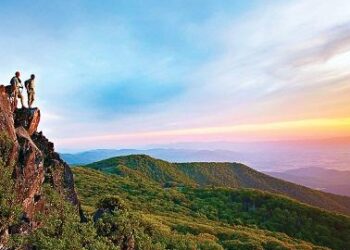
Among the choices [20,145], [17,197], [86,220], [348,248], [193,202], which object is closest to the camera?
[17,197]

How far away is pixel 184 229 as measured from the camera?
82.2 m

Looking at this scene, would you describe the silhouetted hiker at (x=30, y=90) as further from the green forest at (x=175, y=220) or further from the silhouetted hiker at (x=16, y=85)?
the green forest at (x=175, y=220)

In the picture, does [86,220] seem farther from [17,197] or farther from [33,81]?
[33,81]

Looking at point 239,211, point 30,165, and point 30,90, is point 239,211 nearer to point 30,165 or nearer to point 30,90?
point 30,90

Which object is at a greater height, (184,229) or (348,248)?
(184,229)

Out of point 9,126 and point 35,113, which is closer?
point 9,126

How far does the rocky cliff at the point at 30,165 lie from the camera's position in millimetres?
32812

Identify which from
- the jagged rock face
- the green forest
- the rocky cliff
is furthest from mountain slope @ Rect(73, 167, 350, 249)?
the jagged rock face

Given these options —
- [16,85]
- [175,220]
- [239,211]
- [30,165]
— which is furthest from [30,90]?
[239,211]

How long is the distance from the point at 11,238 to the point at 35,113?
15.8 meters

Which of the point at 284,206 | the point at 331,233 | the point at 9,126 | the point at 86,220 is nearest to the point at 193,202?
the point at 284,206

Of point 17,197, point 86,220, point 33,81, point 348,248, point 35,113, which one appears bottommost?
point 348,248

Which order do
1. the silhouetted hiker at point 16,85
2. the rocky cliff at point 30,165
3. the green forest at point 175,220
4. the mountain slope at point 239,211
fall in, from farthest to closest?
the mountain slope at point 239,211 → the silhouetted hiker at point 16,85 → the green forest at point 175,220 → the rocky cliff at point 30,165

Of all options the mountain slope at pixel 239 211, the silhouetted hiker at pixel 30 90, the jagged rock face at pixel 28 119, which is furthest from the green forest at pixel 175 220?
the silhouetted hiker at pixel 30 90
